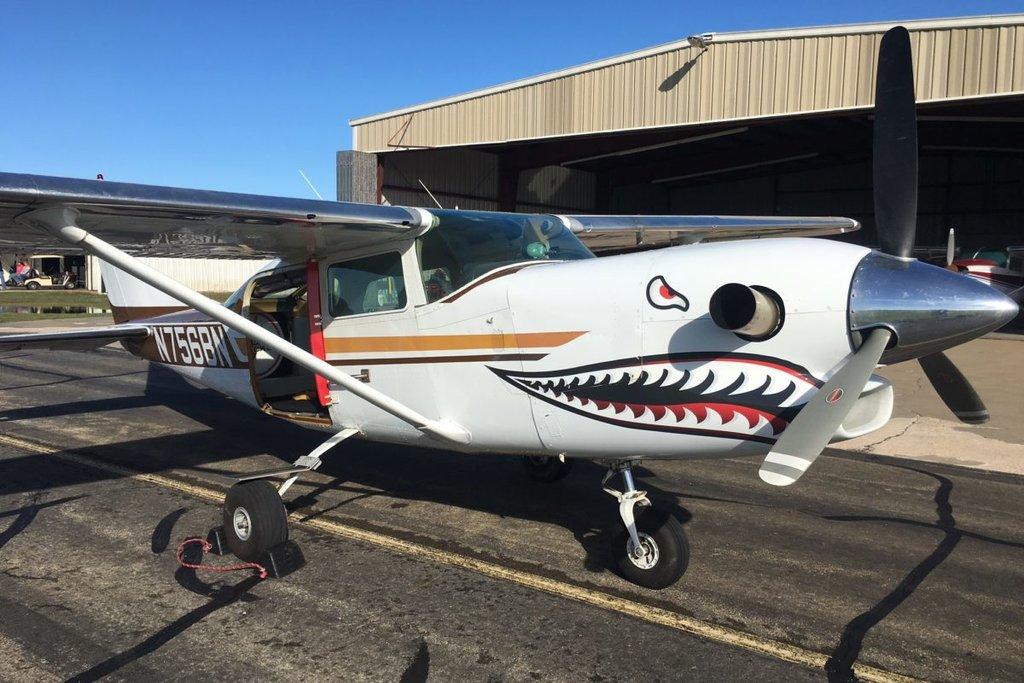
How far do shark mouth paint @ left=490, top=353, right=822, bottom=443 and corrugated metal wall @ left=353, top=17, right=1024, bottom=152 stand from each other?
14.9 meters

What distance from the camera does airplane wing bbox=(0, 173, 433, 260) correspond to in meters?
4.14

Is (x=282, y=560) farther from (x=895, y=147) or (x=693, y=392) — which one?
(x=895, y=147)

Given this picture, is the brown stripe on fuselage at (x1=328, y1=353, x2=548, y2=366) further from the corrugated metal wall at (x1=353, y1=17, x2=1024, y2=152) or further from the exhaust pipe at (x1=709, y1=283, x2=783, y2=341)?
the corrugated metal wall at (x1=353, y1=17, x2=1024, y2=152)

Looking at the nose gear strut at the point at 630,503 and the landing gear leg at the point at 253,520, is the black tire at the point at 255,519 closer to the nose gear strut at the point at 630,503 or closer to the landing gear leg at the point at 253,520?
the landing gear leg at the point at 253,520

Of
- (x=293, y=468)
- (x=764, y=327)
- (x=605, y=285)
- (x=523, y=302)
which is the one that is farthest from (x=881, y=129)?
(x=293, y=468)

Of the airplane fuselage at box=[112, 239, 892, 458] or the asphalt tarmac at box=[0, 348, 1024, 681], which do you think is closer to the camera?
the asphalt tarmac at box=[0, 348, 1024, 681]

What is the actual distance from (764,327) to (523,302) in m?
1.41

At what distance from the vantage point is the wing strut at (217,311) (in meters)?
4.38

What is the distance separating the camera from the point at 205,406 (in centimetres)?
1045

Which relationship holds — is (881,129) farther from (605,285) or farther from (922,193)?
(922,193)

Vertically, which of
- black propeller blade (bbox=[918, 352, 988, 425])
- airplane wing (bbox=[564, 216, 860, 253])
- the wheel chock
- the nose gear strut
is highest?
airplane wing (bbox=[564, 216, 860, 253])

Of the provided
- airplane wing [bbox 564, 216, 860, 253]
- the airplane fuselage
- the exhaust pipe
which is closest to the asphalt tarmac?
the airplane fuselage

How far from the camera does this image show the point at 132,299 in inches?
356

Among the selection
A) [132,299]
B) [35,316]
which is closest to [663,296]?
[132,299]
